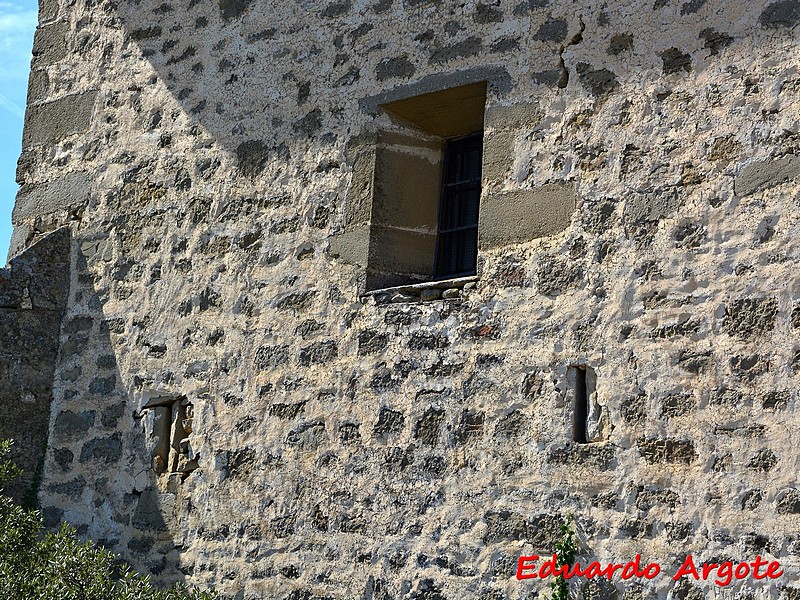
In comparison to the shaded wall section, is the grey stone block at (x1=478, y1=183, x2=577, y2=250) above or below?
above

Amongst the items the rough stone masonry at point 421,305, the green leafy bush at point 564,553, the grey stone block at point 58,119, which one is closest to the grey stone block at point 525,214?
the rough stone masonry at point 421,305

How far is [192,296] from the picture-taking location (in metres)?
6.57

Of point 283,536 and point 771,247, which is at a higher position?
point 771,247

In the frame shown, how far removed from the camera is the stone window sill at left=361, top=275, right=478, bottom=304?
5.70 meters

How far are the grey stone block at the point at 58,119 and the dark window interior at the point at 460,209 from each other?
2343 millimetres

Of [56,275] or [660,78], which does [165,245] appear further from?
[660,78]

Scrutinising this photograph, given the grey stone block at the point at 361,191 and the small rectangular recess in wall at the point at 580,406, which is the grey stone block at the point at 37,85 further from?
the small rectangular recess in wall at the point at 580,406

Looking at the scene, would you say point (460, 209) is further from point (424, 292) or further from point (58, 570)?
point (58, 570)

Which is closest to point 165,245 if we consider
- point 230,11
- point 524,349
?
point 230,11

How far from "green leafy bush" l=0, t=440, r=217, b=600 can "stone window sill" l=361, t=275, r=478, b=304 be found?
1589mm

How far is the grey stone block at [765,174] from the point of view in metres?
4.96

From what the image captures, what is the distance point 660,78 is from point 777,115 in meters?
0.54

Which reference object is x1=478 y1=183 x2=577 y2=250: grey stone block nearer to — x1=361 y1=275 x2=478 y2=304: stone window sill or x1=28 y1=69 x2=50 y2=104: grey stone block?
x1=361 y1=275 x2=478 y2=304: stone window sill

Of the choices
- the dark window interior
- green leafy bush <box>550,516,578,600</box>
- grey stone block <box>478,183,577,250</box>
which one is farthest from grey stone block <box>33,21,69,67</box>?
green leafy bush <box>550,516,578,600</box>
